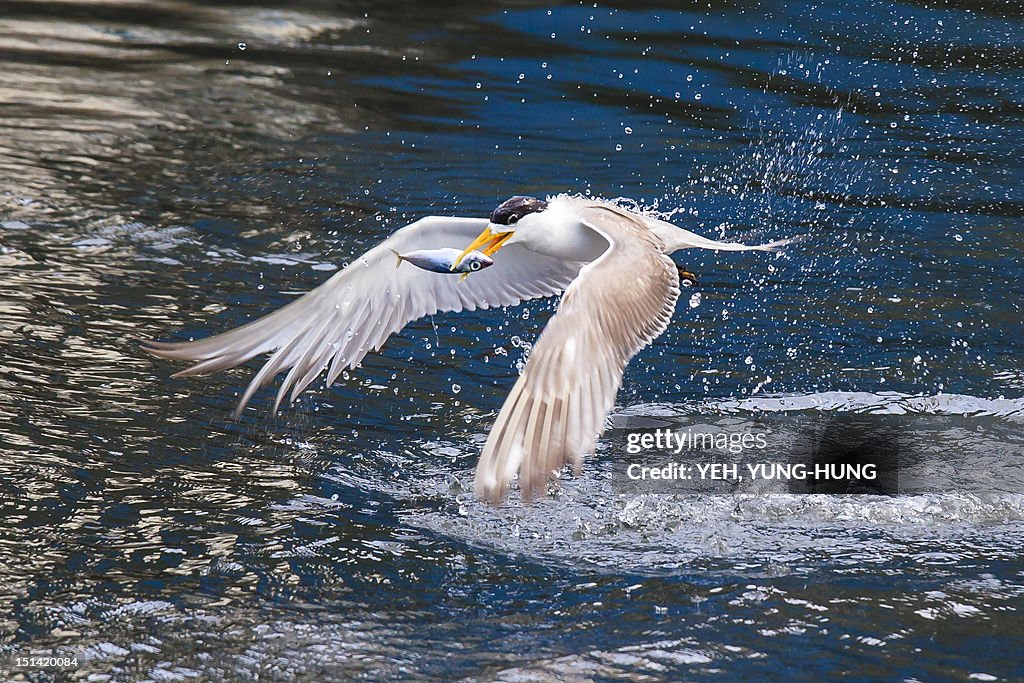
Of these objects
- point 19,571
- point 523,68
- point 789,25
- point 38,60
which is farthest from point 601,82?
point 19,571

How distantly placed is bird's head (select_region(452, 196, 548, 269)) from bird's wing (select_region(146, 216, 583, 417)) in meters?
0.14

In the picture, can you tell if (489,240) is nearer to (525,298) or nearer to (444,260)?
(444,260)

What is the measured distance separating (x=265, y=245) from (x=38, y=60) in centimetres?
444

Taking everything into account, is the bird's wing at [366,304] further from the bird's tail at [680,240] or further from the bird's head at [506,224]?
the bird's tail at [680,240]

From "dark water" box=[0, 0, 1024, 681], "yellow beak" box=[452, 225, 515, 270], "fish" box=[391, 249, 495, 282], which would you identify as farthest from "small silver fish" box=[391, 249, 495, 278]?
"dark water" box=[0, 0, 1024, 681]

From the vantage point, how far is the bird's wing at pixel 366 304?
528 centimetres

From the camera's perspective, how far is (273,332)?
17.9 ft

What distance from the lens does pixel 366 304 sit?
585 centimetres

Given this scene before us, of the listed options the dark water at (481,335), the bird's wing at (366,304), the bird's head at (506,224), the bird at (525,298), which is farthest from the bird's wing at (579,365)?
the bird's wing at (366,304)

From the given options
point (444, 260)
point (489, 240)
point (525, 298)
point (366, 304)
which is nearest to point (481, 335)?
point (525, 298)

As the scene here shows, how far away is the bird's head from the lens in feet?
18.5

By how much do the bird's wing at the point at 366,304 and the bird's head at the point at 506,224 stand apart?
0.46ft

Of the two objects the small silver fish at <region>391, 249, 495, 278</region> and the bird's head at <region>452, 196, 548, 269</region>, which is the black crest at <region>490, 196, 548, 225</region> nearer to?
the bird's head at <region>452, 196, 548, 269</region>

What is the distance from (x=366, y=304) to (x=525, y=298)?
0.87m
